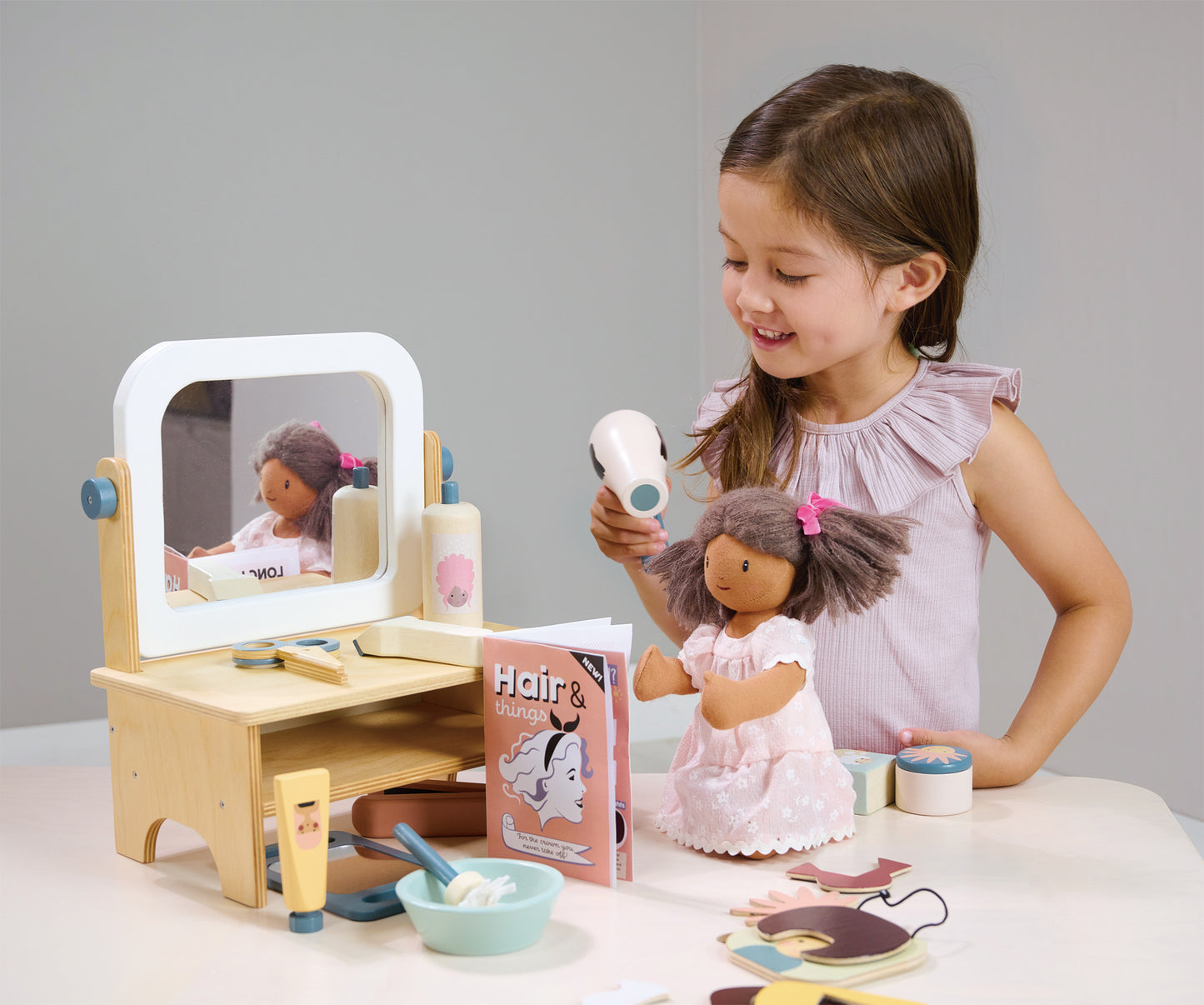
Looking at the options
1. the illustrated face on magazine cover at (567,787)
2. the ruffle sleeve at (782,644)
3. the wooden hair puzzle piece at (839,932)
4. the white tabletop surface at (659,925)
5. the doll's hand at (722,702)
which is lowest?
the white tabletop surface at (659,925)

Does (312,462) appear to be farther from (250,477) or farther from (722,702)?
(722,702)

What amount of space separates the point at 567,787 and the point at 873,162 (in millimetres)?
576

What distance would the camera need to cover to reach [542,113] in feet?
8.28

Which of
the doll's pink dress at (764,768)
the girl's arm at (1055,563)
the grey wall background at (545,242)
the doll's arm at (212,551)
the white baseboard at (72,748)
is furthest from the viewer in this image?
the white baseboard at (72,748)

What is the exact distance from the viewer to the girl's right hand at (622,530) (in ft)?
3.56

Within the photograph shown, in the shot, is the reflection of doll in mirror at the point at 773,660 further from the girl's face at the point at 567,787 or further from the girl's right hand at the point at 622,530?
the girl's right hand at the point at 622,530

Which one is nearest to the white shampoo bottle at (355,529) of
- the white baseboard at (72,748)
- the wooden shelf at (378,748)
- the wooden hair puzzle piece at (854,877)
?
the wooden shelf at (378,748)

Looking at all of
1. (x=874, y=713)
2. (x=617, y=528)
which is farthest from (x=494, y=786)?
(x=874, y=713)

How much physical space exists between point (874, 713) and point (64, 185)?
1729 millimetres

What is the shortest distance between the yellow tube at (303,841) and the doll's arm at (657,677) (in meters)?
0.23

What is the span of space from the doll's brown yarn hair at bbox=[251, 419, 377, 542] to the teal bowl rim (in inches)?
14.4

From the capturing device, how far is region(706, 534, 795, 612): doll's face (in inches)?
35.2

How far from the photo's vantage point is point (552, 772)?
884 mm

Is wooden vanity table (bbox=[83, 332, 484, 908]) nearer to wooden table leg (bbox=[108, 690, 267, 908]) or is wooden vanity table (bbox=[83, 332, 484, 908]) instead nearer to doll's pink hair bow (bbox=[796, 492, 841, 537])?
wooden table leg (bbox=[108, 690, 267, 908])
